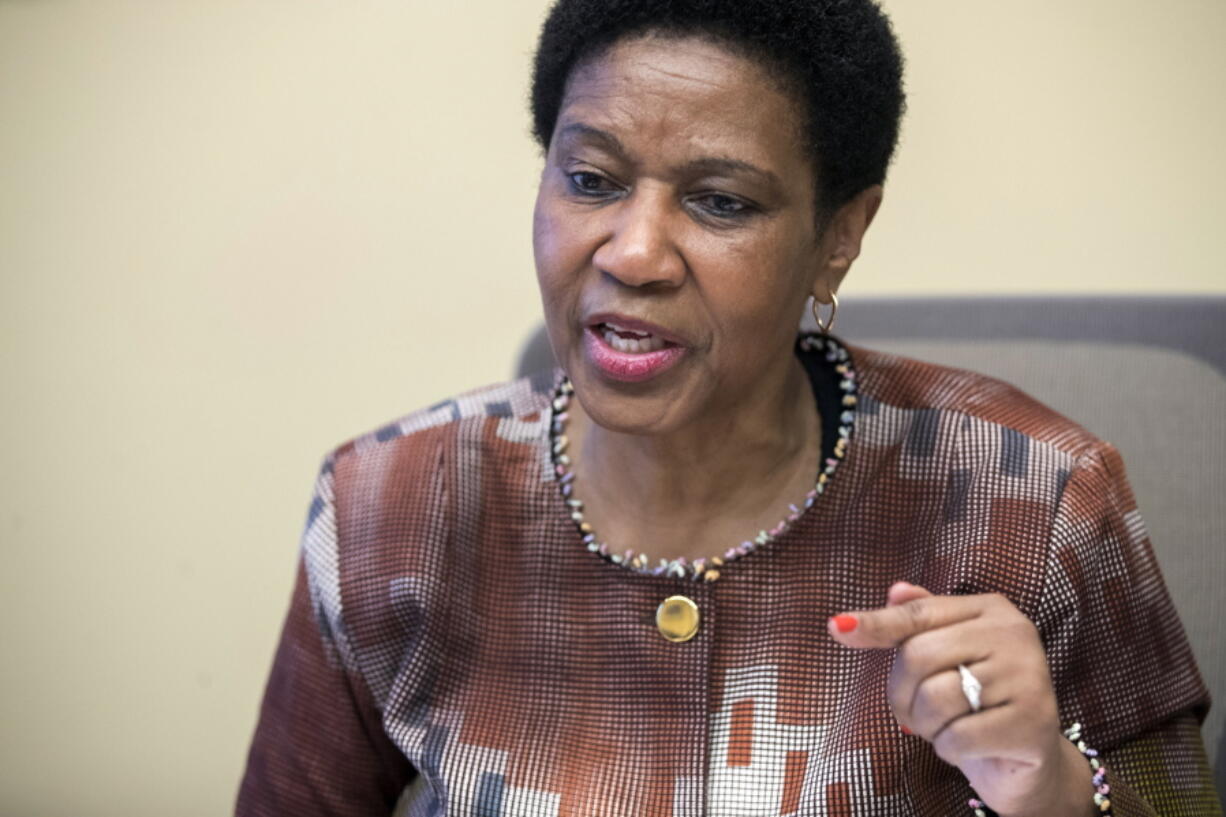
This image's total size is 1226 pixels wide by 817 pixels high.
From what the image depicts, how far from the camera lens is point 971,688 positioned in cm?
97

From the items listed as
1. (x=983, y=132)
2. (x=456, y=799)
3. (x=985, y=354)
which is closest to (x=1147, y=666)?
(x=985, y=354)

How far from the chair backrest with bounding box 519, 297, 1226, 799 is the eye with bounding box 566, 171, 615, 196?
495 millimetres

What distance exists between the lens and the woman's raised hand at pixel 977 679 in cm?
97

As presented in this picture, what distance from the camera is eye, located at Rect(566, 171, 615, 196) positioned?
118 centimetres

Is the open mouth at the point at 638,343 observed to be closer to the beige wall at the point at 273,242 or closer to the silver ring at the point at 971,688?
the silver ring at the point at 971,688

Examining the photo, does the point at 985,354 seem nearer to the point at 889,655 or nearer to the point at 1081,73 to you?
the point at 889,655

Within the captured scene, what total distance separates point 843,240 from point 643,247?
0.77 ft

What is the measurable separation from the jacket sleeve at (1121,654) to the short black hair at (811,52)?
33cm

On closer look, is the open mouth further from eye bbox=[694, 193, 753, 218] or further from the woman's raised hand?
the woman's raised hand

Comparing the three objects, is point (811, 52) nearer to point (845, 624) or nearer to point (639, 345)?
point (639, 345)

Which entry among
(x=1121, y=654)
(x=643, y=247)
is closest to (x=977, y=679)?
(x=1121, y=654)

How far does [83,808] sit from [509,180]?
112 cm

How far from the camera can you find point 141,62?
1982 millimetres

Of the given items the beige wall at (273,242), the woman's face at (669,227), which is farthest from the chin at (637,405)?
the beige wall at (273,242)
